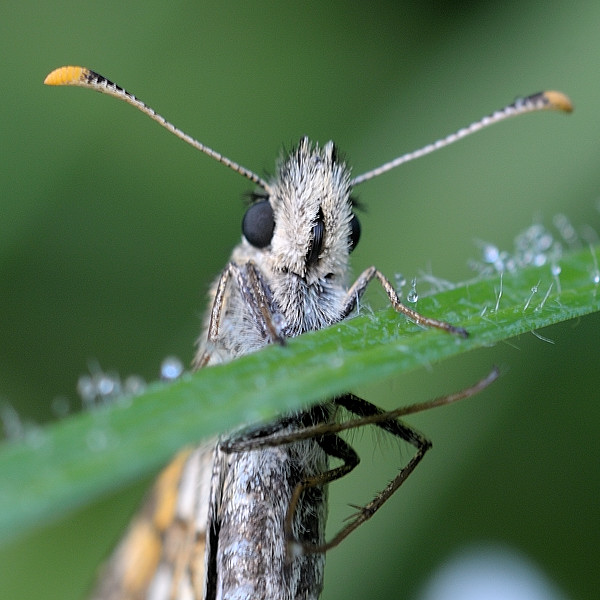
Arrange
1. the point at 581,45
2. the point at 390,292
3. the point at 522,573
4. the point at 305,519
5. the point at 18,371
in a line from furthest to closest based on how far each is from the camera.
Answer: the point at 18,371 → the point at 581,45 → the point at 522,573 → the point at 305,519 → the point at 390,292

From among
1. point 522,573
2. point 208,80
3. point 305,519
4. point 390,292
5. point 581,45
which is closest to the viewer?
point 390,292

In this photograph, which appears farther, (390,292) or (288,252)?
(288,252)

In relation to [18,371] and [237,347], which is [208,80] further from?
[237,347]

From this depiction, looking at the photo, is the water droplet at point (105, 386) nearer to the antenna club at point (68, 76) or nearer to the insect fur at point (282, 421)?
the insect fur at point (282, 421)

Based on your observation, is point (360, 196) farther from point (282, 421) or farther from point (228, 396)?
point (228, 396)

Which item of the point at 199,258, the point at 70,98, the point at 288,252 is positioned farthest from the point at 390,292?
the point at 70,98

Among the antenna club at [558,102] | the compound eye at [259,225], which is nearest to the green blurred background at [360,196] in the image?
the compound eye at [259,225]

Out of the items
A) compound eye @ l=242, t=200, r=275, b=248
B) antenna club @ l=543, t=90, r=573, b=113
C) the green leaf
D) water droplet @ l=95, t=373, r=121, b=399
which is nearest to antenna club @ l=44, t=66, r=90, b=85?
compound eye @ l=242, t=200, r=275, b=248

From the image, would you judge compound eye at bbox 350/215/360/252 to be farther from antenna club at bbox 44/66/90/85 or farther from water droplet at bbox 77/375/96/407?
water droplet at bbox 77/375/96/407
